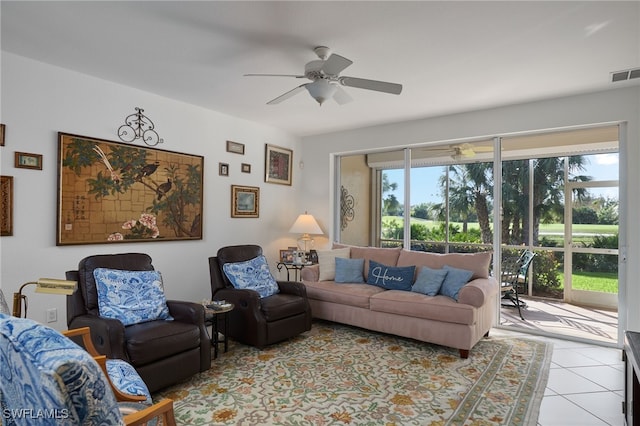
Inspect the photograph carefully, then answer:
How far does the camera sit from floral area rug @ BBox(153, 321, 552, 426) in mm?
2352

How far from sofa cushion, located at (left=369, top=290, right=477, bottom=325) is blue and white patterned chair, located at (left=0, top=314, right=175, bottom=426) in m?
2.91

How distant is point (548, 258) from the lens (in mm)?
4156

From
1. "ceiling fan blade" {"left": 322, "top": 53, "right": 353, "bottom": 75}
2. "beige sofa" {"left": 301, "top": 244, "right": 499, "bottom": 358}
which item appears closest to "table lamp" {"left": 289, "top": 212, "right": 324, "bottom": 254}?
"beige sofa" {"left": 301, "top": 244, "right": 499, "bottom": 358}

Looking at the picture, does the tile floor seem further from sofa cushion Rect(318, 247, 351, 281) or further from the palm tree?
sofa cushion Rect(318, 247, 351, 281)

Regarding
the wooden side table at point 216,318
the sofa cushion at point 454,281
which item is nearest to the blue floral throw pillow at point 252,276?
the wooden side table at point 216,318

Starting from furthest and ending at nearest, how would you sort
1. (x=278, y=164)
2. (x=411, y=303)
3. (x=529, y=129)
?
(x=278, y=164) → (x=529, y=129) → (x=411, y=303)

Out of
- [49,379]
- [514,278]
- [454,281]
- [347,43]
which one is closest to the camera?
[49,379]

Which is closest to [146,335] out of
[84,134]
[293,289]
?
[293,289]

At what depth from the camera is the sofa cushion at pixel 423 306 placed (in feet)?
10.9

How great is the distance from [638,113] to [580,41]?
1.45 metres

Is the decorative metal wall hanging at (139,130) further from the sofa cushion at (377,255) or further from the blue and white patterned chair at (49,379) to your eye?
the blue and white patterned chair at (49,379)

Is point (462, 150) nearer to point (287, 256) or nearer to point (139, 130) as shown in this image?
point (287, 256)

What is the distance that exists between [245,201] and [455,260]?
2817 millimetres

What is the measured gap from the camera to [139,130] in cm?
389
